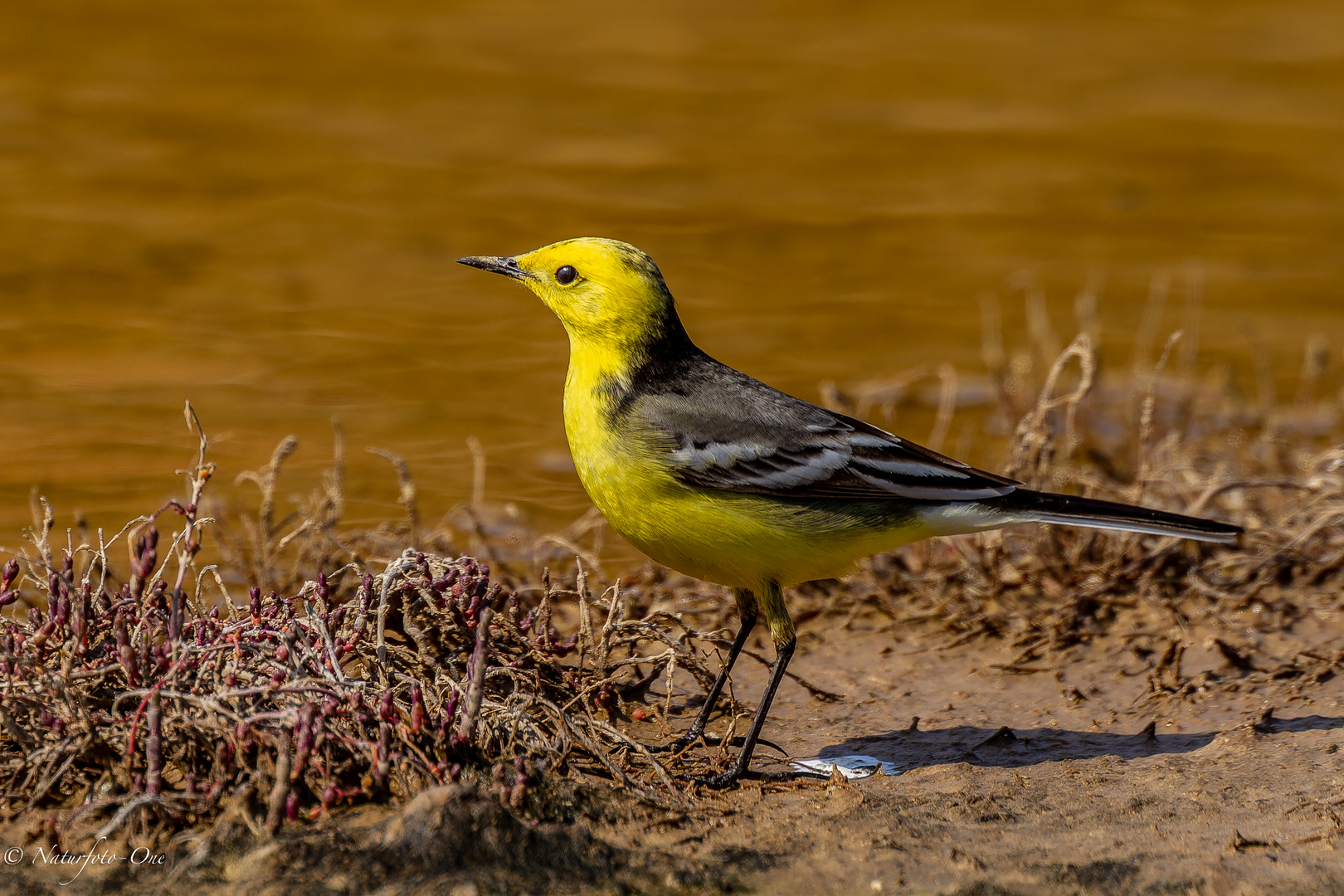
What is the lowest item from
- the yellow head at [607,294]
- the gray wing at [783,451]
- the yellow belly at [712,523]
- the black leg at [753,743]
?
the black leg at [753,743]

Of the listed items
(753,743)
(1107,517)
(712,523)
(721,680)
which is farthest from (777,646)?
(1107,517)

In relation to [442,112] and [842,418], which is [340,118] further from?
[842,418]

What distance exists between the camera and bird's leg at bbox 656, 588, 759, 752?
5.66 metres

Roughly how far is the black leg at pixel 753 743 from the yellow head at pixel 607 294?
53.2 inches

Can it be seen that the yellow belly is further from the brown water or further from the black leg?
the brown water

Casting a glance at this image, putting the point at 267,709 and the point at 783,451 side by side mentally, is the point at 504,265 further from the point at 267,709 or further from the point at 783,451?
the point at 267,709

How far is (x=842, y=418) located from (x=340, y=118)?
12562mm

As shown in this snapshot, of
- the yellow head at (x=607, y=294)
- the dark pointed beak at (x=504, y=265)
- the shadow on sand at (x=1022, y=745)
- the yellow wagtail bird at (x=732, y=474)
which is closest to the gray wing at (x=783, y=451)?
the yellow wagtail bird at (x=732, y=474)

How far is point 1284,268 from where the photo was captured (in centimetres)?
1455

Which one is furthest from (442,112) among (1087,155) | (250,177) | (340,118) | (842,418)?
(842,418)

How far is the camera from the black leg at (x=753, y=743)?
5.29 m

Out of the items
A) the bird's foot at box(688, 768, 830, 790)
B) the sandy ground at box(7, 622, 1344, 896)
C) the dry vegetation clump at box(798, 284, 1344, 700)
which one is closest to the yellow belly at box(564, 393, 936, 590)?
the bird's foot at box(688, 768, 830, 790)

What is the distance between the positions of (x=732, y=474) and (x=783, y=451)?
0.27 m

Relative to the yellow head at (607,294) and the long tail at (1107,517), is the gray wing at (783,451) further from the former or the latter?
the yellow head at (607,294)
